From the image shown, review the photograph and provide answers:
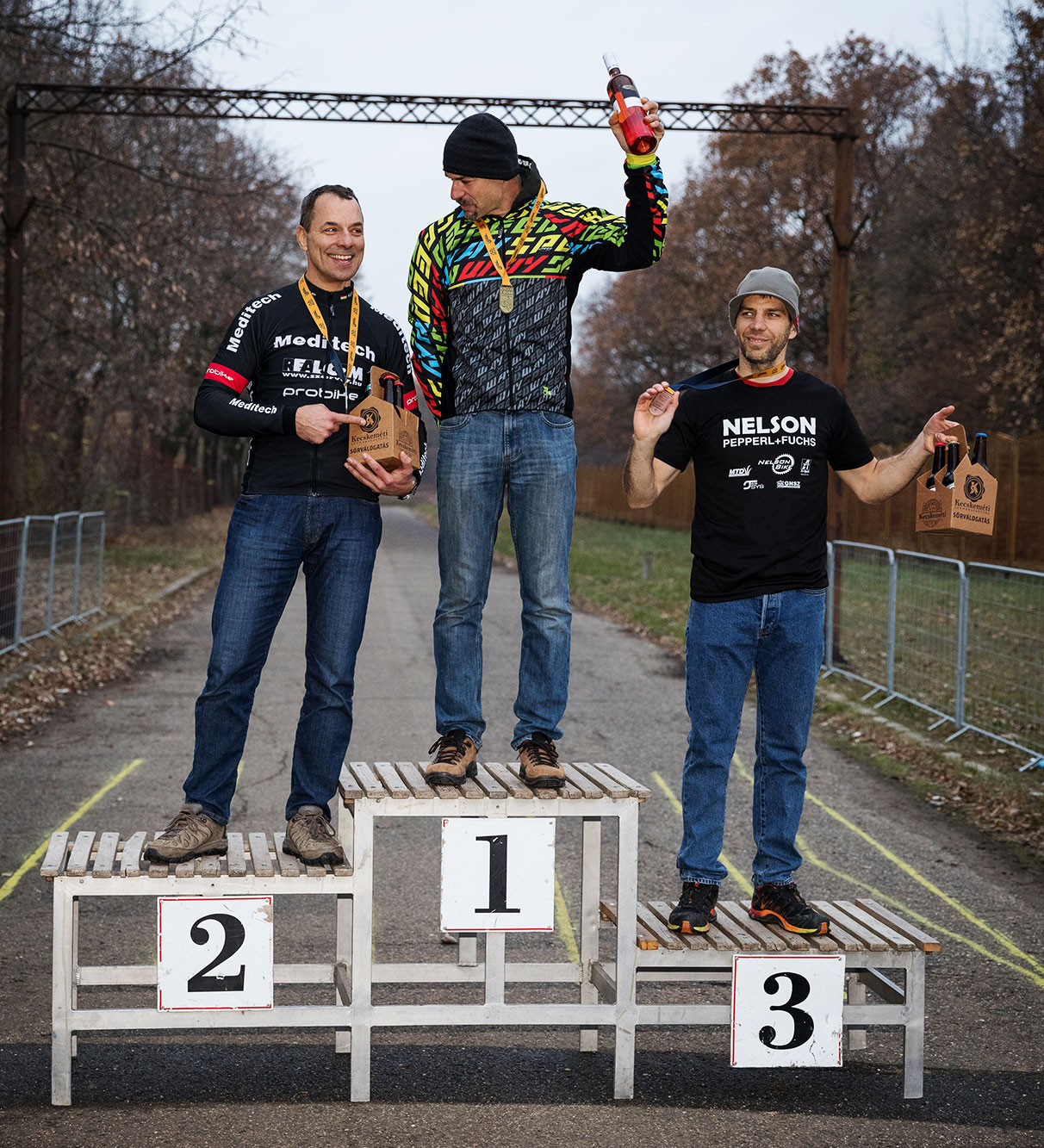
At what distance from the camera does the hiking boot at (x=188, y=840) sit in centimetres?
434

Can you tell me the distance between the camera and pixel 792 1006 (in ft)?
14.2

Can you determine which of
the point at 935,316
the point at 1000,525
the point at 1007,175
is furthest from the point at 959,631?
the point at 935,316

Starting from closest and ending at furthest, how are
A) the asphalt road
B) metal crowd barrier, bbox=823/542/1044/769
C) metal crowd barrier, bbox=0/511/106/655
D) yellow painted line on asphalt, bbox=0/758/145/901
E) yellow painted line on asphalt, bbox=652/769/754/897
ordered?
the asphalt road < yellow painted line on asphalt, bbox=0/758/145/901 < yellow painted line on asphalt, bbox=652/769/754/897 < metal crowd barrier, bbox=823/542/1044/769 < metal crowd barrier, bbox=0/511/106/655

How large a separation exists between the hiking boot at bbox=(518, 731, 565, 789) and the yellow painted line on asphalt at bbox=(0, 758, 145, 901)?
1.86 metres

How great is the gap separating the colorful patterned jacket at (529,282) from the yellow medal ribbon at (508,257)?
0.05 ft

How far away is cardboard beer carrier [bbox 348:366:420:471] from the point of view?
4336mm

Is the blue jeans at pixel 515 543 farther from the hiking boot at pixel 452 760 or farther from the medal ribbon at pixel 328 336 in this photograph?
the medal ribbon at pixel 328 336

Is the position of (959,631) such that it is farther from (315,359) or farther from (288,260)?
(288,260)

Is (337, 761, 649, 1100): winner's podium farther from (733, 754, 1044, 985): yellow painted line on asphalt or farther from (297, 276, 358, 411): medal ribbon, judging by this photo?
(733, 754, 1044, 985): yellow painted line on asphalt

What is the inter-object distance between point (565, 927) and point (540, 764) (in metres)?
1.79

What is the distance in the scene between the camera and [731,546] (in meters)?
4.57

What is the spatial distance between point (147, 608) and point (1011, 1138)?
15.8 m

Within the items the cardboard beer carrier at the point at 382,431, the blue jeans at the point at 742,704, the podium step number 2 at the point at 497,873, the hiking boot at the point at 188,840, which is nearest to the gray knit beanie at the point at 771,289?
the blue jeans at the point at 742,704

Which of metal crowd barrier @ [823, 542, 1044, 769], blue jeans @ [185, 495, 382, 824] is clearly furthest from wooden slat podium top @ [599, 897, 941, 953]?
metal crowd barrier @ [823, 542, 1044, 769]
